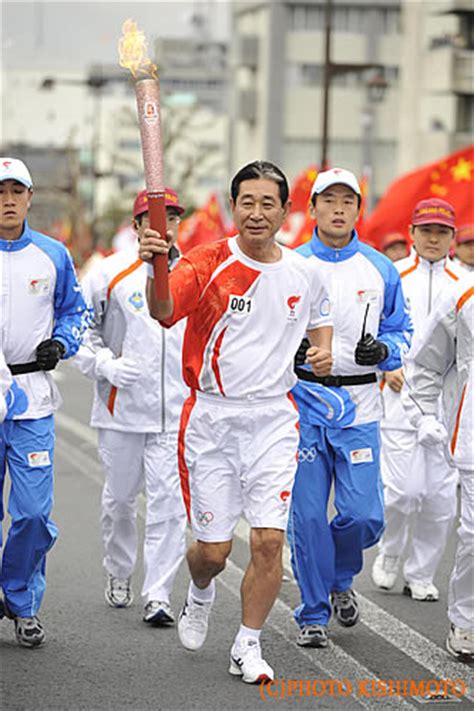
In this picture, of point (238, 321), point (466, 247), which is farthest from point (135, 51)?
point (466, 247)

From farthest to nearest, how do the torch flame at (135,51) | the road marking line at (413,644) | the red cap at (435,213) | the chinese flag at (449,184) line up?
1. the chinese flag at (449,184)
2. the red cap at (435,213)
3. the road marking line at (413,644)
4. the torch flame at (135,51)

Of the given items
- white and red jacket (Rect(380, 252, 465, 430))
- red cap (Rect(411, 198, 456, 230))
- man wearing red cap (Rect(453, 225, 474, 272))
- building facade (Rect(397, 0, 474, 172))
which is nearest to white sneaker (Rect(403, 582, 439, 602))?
white and red jacket (Rect(380, 252, 465, 430))

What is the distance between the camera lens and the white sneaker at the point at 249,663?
6.27m

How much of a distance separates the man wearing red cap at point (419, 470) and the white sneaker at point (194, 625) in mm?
1751

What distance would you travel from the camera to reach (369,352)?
714cm

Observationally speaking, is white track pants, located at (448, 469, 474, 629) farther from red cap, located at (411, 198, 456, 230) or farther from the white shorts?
red cap, located at (411, 198, 456, 230)

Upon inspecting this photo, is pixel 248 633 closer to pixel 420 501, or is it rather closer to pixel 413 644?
pixel 413 644

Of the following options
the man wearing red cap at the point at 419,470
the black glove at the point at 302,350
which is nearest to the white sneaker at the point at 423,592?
the man wearing red cap at the point at 419,470

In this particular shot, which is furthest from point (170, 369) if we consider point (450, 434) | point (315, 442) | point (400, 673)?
point (400, 673)

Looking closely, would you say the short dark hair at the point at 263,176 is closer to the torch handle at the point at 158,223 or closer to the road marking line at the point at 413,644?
the torch handle at the point at 158,223

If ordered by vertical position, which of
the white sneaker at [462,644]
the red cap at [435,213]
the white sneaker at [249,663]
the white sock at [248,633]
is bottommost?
the white sneaker at [462,644]

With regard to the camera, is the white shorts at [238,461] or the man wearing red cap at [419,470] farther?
the man wearing red cap at [419,470]

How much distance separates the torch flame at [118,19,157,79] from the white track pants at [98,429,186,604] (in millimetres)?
2572

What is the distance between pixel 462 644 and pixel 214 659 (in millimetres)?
1024
